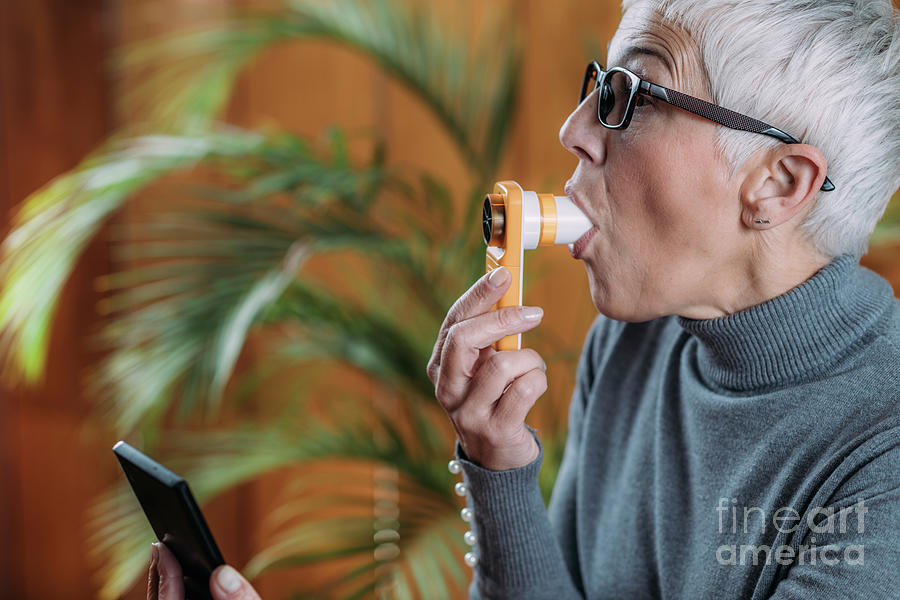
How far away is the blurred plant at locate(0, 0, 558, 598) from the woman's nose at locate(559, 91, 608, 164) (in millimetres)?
586

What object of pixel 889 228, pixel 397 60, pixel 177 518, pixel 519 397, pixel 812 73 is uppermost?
pixel 397 60

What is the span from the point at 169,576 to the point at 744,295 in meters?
0.67

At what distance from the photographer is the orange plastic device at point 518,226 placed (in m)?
0.91

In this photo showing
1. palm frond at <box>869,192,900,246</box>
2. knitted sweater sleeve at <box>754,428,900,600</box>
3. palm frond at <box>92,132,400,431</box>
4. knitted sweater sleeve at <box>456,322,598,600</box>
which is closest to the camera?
knitted sweater sleeve at <box>754,428,900,600</box>

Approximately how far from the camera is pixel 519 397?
2.94ft

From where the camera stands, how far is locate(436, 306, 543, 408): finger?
0.88 metres

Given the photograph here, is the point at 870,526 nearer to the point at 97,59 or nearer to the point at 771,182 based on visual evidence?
the point at 771,182

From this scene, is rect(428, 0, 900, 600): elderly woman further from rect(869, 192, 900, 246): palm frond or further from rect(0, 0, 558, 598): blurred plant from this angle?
rect(0, 0, 558, 598): blurred plant

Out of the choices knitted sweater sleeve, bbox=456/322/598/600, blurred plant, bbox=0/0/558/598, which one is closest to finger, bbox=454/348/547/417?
knitted sweater sleeve, bbox=456/322/598/600

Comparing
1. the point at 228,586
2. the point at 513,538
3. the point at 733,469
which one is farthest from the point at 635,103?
the point at 228,586

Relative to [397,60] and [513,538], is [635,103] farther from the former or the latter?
[397,60]

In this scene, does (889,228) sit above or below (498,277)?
above

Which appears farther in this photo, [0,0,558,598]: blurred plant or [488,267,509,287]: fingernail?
[0,0,558,598]: blurred plant

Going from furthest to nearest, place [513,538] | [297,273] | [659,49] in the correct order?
[297,273], [513,538], [659,49]
